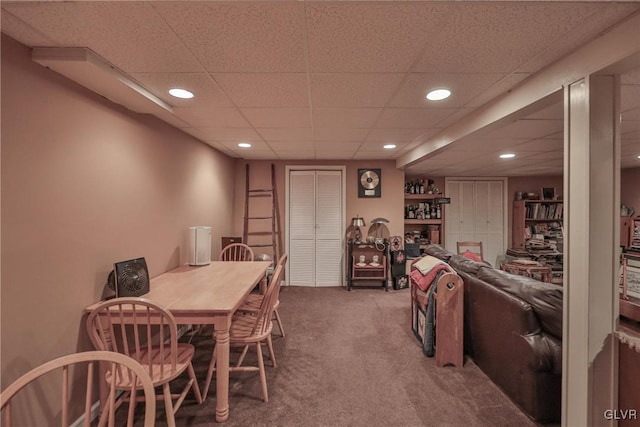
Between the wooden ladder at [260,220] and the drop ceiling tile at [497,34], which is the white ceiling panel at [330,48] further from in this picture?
the wooden ladder at [260,220]

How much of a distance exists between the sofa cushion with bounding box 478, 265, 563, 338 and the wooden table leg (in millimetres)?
2037

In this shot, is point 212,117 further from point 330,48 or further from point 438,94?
point 438,94

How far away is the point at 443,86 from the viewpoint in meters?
1.84

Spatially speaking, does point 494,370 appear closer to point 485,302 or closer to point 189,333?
point 485,302

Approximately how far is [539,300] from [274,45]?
7.41 ft

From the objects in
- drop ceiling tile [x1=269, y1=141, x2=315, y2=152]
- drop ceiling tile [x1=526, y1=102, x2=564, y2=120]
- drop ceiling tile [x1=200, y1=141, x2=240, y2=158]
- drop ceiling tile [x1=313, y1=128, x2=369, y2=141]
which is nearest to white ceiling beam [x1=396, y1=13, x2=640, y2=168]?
drop ceiling tile [x1=526, y1=102, x2=564, y2=120]

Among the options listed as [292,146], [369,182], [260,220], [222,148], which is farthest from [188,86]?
[369,182]

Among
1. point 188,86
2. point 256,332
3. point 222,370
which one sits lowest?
point 222,370

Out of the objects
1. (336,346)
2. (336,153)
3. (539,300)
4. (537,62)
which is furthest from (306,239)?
(537,62)

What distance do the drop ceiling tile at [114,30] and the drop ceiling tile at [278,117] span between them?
77 centimetres

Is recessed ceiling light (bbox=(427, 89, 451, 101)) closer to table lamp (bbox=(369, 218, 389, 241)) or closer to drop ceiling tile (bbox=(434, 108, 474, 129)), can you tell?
drop ceiling tile (bbox=(434, 108, 474, 129))

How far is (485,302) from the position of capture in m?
2.25

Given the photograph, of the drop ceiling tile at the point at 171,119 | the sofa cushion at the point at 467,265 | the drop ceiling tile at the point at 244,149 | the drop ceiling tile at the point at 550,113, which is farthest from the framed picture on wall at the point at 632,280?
the drop ceiling tile at the point at 171,119

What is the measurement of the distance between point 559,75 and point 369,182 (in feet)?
11.1
